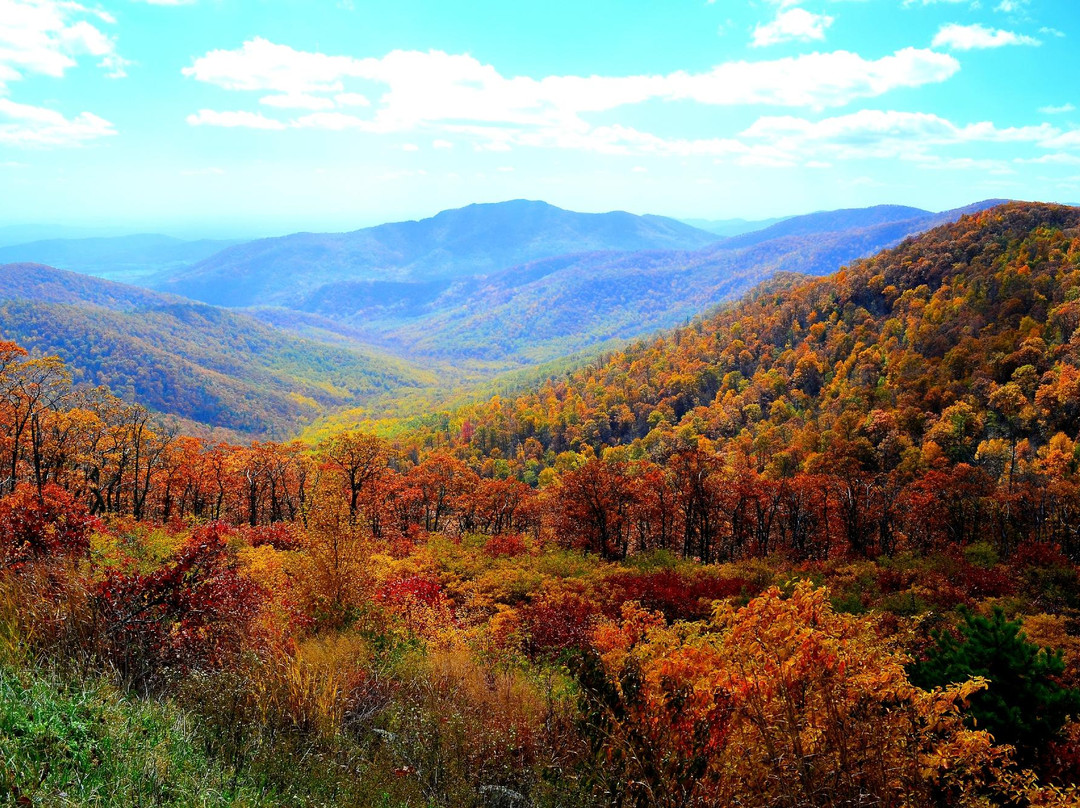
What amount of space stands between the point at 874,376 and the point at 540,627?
95153mm

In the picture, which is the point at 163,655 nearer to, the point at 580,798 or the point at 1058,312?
the point at 580,798

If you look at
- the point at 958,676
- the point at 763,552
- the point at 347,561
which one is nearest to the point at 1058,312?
the point at 763,552

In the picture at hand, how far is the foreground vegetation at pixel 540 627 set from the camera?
324 inches

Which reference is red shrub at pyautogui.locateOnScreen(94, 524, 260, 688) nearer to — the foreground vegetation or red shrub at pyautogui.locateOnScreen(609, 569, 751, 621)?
the foreground vegetation

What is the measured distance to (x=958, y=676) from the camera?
39.6ft

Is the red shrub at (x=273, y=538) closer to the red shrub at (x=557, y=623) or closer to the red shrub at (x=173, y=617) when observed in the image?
the red shrub at (x=557, y=623)

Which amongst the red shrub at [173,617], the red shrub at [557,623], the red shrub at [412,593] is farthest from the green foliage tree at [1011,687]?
the red shrub at [412,593]

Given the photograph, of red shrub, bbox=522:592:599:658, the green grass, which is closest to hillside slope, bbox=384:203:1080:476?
red shrub, bbox=522:592:599:658

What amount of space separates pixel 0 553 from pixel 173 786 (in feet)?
31.3

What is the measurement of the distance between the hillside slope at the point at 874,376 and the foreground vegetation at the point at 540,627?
150cm

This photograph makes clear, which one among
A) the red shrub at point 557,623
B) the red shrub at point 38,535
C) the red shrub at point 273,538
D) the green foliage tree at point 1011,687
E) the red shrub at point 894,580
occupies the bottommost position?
the red shrub at point 894,580

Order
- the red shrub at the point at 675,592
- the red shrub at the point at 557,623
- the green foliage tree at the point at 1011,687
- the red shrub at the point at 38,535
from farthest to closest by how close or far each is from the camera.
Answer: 1. the red shrub at the point at 675,592
2. the red shrub at the point at 557,623
3. the red shrub at the point at 38,535
4. the green foliage tree at the point at 1011,687

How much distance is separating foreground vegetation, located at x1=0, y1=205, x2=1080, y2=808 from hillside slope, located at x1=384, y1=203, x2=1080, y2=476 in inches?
58.9

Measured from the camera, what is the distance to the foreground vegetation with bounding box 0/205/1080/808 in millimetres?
8234
